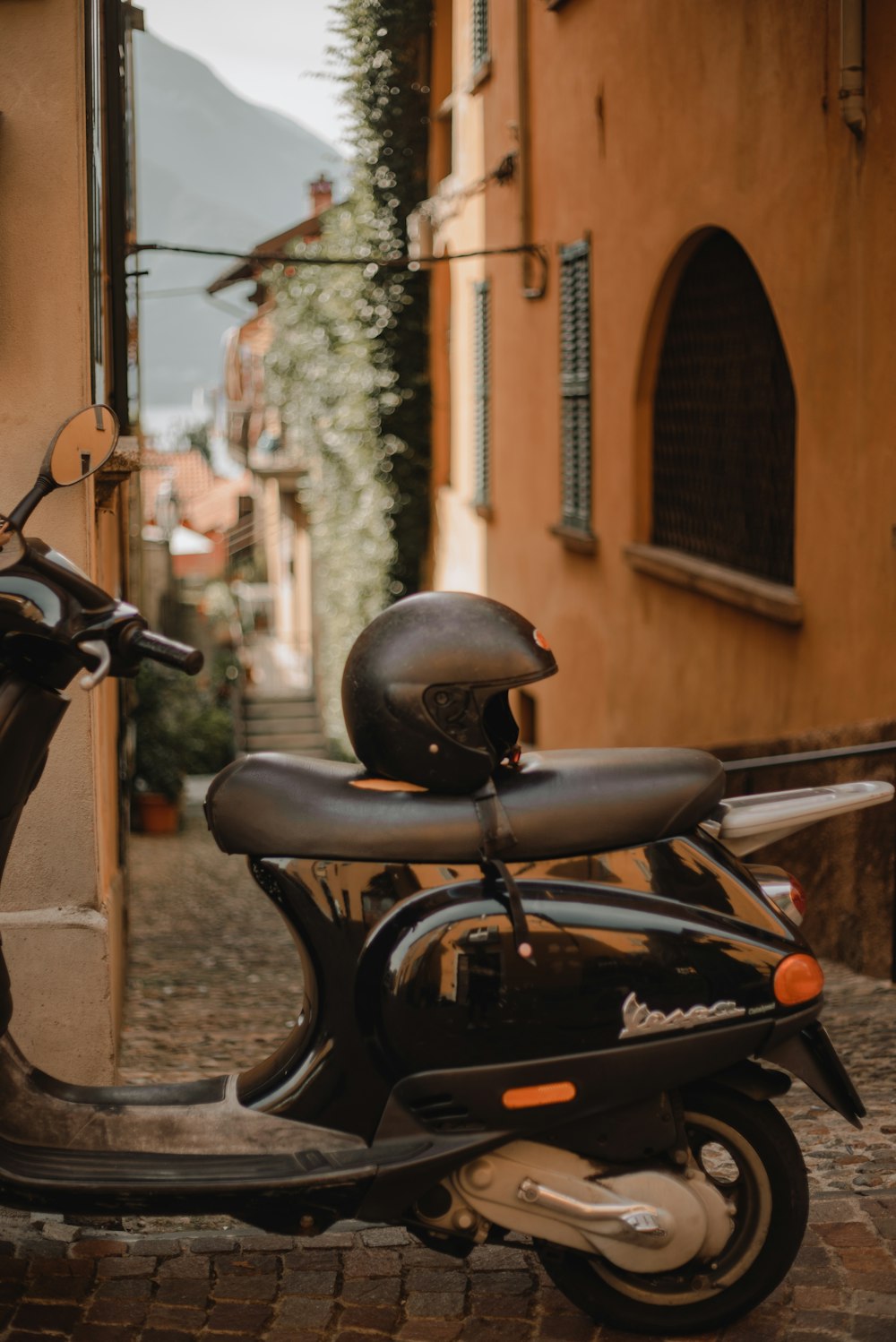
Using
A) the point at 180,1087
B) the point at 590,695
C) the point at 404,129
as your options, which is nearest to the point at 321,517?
the point at 404,129

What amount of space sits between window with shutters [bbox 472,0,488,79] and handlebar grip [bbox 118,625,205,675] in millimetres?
11577

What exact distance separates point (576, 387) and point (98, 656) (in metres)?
8.45

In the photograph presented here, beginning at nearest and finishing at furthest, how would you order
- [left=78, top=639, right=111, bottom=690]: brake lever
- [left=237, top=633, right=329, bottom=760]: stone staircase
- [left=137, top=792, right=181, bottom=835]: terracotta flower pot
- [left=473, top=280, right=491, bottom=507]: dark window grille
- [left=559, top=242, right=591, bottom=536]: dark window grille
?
[left=78, top=639, right=111, bottom=690]: brake lever, [left=559, top=242, right=591, bottom=536]: dark window grille, [left=473, top=280, right=491, bottom=507]: dark window grille, [left=137, top=792, right=181, bottom=835]: terracotta flower pot, [left=237, top=633, right=329, bottom=760]: stone staircase

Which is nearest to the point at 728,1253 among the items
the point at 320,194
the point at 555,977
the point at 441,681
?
the point at 555,977

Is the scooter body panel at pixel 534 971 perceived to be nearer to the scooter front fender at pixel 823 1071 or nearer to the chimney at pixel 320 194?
the scooter front fender at pixel 823 1071

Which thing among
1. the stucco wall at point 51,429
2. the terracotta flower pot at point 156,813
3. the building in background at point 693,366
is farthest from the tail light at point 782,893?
the terracotta flower pot at point 156,813

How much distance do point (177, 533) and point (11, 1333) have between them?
1221 inches

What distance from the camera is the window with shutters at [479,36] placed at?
13430mm

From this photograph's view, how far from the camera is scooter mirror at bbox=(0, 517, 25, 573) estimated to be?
2.92m

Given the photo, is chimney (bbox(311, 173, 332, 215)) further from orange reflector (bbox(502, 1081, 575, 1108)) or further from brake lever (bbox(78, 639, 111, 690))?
orange reflector (bbox(502, 1081, 575, 1108))

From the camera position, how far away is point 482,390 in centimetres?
1432

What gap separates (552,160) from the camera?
1138 cm

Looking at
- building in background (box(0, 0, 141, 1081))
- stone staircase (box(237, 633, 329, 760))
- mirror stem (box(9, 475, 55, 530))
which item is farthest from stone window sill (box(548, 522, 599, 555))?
stone staircase (box(237, 633, 329, 760))

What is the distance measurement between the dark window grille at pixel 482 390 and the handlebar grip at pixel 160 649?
11436 millimetres
